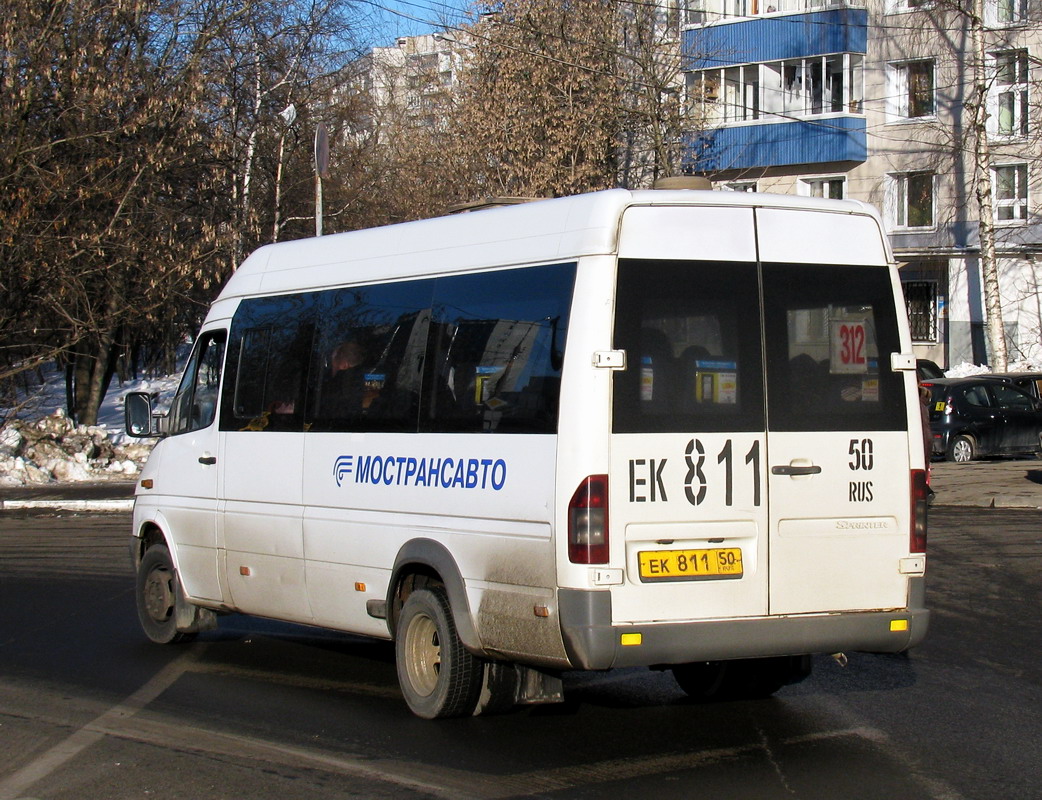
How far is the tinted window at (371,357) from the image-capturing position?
7219mm

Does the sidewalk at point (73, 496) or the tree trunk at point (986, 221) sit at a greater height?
the tree trunk at point (986, 221)

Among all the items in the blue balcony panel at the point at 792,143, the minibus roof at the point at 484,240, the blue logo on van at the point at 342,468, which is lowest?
the blue logo on van at the point at 342,468

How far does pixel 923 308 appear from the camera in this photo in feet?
137

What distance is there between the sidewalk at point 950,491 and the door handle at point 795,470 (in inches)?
505

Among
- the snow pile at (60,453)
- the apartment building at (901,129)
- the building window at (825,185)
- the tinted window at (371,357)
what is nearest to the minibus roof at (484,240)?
the tinted window at (371,357)

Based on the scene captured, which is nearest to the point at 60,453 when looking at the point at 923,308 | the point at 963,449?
the point at 963,449

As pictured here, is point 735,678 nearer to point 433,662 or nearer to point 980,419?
point 433,662

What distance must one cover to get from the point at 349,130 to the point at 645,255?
35367mm

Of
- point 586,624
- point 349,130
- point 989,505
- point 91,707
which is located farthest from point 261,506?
point 349,130

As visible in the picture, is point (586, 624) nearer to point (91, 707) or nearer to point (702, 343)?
point (702, 343)

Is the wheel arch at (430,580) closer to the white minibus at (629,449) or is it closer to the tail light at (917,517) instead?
the white minibus at (629,449)

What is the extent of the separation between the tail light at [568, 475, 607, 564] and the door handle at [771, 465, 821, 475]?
0.87m

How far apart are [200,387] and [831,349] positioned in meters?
4.62

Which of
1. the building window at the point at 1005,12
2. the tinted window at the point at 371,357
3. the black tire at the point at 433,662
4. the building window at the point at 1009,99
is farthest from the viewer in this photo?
the building window at the point at 1005,12
